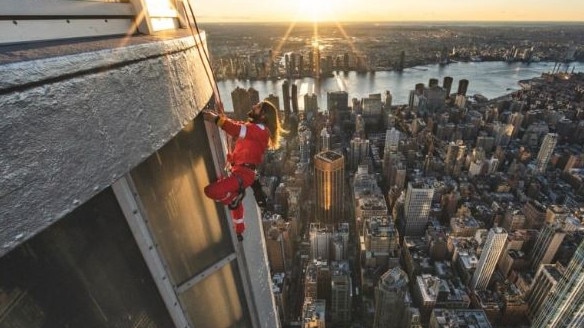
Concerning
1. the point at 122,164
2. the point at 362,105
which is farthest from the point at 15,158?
the point at 362,105

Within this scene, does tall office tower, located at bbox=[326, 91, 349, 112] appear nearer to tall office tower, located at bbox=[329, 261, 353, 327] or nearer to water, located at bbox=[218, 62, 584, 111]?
water, located at bbox=[218, 62, 584, 111]

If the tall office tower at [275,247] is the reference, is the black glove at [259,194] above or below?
above

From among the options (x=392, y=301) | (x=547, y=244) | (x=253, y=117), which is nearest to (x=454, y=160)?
(x=547, y=244)

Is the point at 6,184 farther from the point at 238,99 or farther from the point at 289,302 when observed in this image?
the point at 238,99

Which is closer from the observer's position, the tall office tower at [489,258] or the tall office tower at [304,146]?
the tall office tower at [489,258]

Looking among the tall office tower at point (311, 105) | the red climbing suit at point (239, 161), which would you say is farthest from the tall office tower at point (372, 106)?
the red climbing suit at point (239, 161)

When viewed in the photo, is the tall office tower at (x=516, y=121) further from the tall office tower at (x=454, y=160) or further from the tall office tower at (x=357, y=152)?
the tall office tower at (x=357, y=152)
